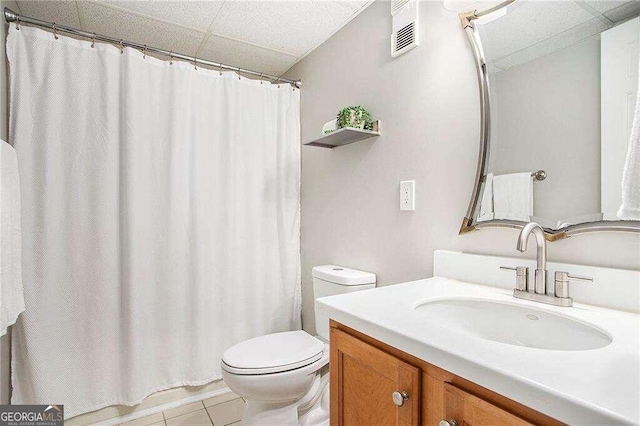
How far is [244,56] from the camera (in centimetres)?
221

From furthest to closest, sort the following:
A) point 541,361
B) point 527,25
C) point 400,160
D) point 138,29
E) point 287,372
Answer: point 138,29 → point 400,160 → point 287,372 → point 527,25 → point 541,361

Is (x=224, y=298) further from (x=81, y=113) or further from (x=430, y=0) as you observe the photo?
(x=430, y=0)

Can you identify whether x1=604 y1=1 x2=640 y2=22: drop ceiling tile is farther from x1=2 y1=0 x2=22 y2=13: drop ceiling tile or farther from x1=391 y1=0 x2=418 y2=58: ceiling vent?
x1=2 y1=0 x2=22 y2=13: drop ceiling tile

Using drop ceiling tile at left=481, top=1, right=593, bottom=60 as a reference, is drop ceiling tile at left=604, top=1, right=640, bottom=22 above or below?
below

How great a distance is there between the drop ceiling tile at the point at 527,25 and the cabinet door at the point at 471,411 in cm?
107

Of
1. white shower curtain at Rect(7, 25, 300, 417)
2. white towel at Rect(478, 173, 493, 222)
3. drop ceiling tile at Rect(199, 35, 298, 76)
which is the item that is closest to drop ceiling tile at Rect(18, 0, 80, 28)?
white shower curtain at Rect(7, 25, 300, 417)

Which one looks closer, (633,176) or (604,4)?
(633,176)

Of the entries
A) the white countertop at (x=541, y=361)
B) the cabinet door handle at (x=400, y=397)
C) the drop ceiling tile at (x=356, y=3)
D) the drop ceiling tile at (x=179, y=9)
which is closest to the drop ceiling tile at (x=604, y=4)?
the white countertop at (x=541, y=361)

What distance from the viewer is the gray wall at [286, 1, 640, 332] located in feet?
3.99

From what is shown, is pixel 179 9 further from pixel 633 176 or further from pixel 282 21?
pixel 633 176

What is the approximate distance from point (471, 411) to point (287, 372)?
94cm

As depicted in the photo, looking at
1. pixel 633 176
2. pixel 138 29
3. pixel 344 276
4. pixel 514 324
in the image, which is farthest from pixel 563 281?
pixel 138 29

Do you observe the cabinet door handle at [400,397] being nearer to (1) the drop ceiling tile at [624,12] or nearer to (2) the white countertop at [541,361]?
(2) the white countertop at [541,361]

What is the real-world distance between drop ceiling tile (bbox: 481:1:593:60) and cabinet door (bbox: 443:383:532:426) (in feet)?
3.51
